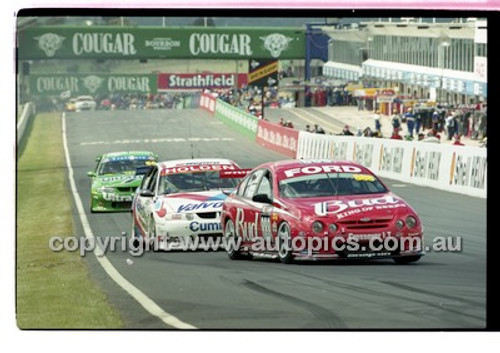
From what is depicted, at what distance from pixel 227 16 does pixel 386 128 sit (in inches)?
81.1

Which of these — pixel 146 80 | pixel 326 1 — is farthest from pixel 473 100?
pixel 146 80

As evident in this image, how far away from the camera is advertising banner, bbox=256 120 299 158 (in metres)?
13.3

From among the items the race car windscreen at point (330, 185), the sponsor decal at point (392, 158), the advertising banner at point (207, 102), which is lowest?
the race car windscreen at point (330, 185)

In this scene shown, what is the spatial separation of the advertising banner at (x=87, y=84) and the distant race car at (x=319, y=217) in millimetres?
1773

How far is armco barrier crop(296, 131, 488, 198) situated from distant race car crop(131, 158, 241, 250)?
1223mm

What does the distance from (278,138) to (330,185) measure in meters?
1.41

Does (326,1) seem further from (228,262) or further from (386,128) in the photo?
(228,262)

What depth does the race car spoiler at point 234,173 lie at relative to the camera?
1514 cm

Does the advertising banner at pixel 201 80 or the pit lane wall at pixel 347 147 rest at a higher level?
the advertising banner at pixel 201 80

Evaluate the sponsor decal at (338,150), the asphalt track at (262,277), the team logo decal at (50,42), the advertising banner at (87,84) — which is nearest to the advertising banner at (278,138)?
the asphalt track at (262,277)

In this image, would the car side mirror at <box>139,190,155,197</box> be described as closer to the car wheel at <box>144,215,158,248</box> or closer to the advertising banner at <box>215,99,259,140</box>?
the car wheel at <box>144,215,158,248</box>

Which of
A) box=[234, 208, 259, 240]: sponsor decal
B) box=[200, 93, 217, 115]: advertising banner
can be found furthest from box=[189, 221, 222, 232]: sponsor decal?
box=[200, 93, 217, 115]: advertising banner

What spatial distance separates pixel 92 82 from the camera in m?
12.4

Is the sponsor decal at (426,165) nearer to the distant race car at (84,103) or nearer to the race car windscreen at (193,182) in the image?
the race car windscreen at (193,182)
